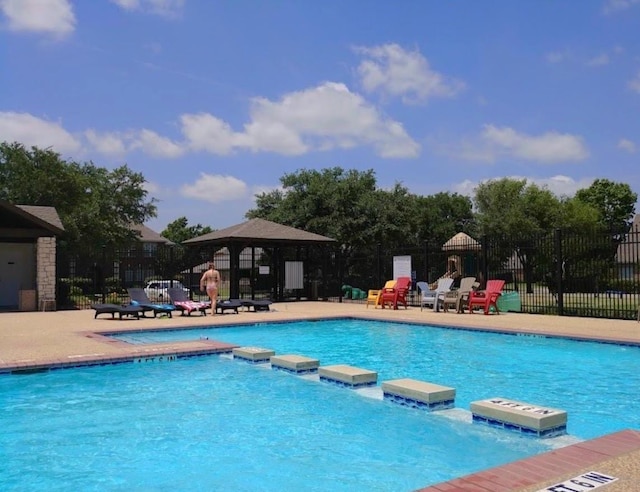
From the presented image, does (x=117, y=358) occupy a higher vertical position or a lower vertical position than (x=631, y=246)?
lower

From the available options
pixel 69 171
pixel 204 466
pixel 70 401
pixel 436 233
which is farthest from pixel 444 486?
pixel 436 233

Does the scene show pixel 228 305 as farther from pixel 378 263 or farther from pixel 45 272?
pixel 378 263

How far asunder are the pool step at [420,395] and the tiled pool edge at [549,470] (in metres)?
2.02

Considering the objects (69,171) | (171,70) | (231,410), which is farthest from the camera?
(69,171)

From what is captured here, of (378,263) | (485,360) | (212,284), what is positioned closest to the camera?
(485,360)

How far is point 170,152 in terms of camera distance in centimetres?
2184

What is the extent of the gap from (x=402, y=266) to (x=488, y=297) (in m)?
4.48

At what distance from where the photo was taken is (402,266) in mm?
20516

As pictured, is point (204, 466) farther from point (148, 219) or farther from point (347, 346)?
point (148, 219)

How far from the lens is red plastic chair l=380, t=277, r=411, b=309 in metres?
19.2

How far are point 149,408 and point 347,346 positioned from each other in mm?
5714

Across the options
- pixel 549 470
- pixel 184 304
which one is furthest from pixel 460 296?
pixel 549 470

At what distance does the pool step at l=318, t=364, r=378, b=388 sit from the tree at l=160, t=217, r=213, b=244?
67104mm

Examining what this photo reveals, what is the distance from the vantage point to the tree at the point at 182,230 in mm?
74750
